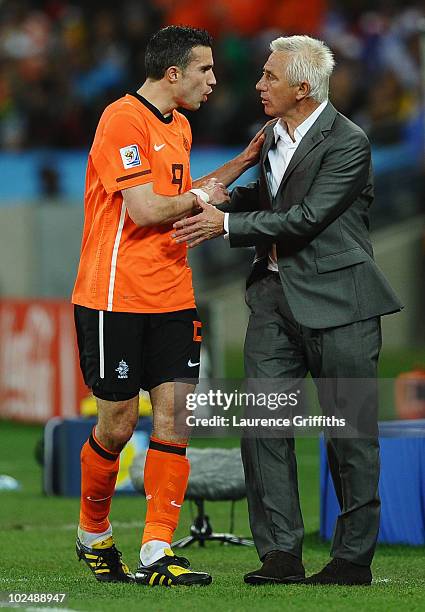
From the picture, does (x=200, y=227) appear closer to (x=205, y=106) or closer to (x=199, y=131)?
(x=205, y=106)

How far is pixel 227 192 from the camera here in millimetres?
6023

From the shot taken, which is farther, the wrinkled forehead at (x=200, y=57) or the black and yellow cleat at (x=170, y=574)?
the wrinkled forehead at (x=200, y=57)

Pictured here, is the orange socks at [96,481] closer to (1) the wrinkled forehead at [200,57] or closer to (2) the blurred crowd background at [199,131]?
(1) the wrinkled forehead at [200,57]

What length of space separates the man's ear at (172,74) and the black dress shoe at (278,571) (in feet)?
6.40

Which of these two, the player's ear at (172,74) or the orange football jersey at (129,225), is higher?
the player's ear at (172,74)

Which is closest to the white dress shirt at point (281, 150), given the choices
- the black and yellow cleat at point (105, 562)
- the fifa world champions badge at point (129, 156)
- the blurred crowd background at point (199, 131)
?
the fifa world champions badge at point (129, 156)

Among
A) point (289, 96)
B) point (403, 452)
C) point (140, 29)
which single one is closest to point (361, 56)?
point (140, 29)

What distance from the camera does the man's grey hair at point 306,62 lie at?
5.71 metres

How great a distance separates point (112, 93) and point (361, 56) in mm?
4029

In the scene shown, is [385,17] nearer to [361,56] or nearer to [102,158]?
[361,56]

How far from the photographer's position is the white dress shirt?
5.80 metres

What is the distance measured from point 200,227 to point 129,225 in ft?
0.97

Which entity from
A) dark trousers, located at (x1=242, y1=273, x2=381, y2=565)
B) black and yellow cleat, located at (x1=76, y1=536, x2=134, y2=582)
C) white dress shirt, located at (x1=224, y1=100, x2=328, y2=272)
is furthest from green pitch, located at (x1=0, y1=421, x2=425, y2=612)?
white dress shirt, located at (x1=224, y1=100, x2=328, y2=272)

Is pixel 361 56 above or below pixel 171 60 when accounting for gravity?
above
